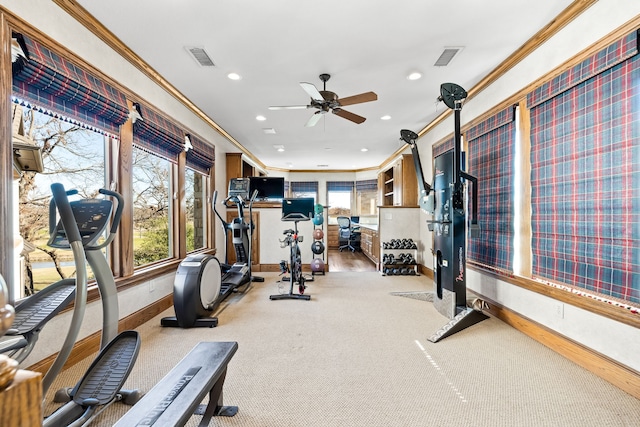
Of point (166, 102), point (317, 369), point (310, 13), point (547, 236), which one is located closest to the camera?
point (317, 369)

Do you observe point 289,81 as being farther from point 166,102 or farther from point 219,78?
point 166,102

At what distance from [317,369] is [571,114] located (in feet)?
9.19

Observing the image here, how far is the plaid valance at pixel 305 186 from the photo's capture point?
11.1 meters

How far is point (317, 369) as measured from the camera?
2.26m

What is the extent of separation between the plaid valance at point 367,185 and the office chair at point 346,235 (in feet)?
5.70

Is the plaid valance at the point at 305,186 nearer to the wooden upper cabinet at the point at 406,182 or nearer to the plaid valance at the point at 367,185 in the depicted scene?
the plaid valance at the point at 367,185

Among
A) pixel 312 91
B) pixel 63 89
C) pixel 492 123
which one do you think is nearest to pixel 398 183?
pixel 492 123

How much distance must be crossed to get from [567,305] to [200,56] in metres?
4.00

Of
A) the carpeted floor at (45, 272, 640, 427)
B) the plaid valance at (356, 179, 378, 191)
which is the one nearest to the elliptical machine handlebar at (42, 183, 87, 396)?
the carpeted floor at (45, 272, 640, 427)

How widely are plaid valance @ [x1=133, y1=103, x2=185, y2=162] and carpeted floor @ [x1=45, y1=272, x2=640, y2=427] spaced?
2007mm

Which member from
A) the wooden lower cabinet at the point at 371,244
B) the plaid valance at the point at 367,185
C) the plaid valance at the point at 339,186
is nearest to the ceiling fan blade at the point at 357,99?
the wooden lower cabinet at the point at 371,244

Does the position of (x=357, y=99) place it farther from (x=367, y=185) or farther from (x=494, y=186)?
(x=367, y=185)

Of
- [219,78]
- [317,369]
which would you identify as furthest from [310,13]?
[317,369]

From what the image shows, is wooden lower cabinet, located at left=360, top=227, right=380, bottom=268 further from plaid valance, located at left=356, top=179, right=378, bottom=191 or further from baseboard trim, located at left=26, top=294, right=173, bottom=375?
baseboard trim, located at left=26, top=294, right=173, bottom=375
